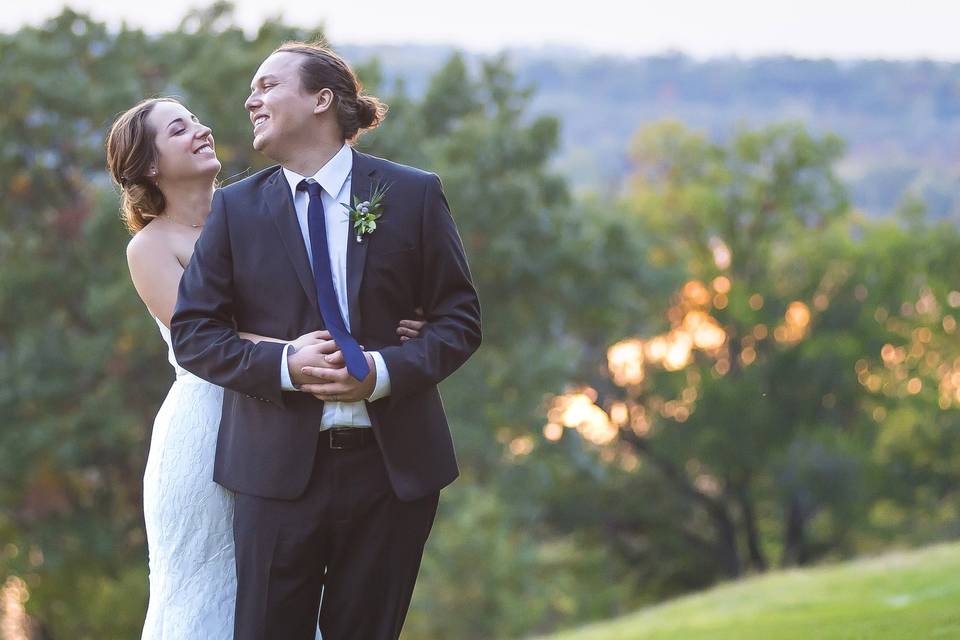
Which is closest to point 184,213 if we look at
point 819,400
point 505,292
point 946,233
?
point 505,292

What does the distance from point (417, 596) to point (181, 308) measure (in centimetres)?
1914

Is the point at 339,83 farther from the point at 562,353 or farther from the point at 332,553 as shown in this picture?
the point at 562,353

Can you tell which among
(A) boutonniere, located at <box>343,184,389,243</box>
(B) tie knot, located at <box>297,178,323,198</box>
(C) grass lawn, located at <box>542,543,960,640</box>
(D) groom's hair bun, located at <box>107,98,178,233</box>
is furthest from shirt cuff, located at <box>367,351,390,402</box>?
(C) grass lawn, located at <box>542,543,960,640</box>

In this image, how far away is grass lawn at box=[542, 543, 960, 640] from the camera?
6.58 meters

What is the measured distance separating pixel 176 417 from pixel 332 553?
911 mm

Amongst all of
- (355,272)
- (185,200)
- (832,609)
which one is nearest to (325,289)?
(355,272)

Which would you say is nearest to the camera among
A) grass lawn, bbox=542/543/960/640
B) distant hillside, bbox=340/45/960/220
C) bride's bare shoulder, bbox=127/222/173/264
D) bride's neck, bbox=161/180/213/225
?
bride's bare shoulder, bbox=127/222/173/264

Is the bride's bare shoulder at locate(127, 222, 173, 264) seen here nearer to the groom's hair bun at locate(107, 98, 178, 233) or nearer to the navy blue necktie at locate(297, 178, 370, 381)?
the groom's hair bun at locate(107, 98, 178, 233)

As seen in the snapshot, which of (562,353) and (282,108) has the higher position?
(282,108)

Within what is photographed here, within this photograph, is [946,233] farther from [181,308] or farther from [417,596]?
[181,308]

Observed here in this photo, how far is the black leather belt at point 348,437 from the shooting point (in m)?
3.13

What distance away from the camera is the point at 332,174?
10.7ft

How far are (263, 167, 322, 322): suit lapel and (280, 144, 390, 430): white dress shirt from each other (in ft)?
0.07

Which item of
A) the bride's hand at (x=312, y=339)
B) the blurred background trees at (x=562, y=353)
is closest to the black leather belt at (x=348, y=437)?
the bride's hand at (x=312, y=339)
